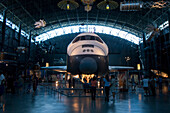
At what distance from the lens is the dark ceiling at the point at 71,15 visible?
23.2 metres

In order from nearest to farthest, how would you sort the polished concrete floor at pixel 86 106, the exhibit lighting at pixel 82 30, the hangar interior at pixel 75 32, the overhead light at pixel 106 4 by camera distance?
the polished concrete floor at pixel 86 106 < the overhead light at pixel 106 4 < the hangar interior at pixel 75 32 < the exhibit lighting at pixel 82 30

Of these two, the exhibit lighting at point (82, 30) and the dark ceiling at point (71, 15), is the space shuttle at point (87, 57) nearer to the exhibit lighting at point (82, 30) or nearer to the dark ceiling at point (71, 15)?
the dark ceiling at point (71, 15)

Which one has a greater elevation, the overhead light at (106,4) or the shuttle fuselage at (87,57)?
the overhead light at (106,4)

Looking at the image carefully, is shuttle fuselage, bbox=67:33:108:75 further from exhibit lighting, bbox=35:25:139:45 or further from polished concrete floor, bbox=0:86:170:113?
exhibit lighting, bbox=35:25:139:45

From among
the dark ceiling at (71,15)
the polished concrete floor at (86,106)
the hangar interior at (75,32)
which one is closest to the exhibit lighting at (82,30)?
the hangar interior at (75,32)

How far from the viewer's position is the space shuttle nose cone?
6.24 metres

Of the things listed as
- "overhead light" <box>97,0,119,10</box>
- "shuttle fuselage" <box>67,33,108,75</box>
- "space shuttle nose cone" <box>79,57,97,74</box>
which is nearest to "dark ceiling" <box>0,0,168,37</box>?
"overhead light" <box>97,0,119,10</box>

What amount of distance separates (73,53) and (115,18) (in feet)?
89.0

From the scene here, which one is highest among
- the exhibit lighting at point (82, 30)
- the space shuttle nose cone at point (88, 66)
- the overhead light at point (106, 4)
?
the exhibit lighting at point (82, 30)

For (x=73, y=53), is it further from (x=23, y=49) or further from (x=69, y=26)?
(x=69, y=26)

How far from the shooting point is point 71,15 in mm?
31781

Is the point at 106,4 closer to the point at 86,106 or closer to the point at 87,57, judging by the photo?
the point at 87,57

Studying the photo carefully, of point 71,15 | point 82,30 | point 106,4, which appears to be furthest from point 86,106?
point 82,30

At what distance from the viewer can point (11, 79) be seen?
8.91m
